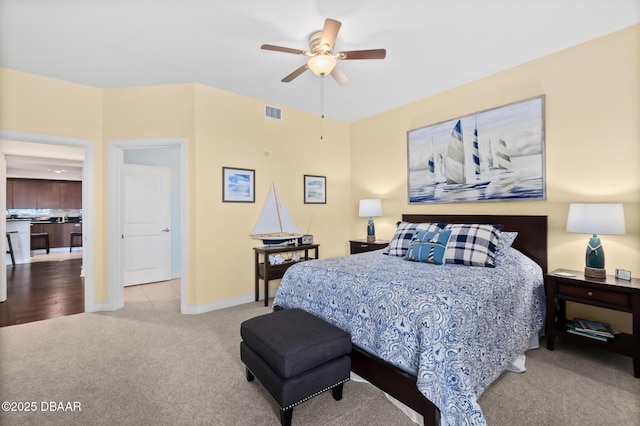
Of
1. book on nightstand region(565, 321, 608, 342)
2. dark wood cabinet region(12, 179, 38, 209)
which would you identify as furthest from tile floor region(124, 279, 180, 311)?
dark wood cabinet region(12, 179, 38, 209)

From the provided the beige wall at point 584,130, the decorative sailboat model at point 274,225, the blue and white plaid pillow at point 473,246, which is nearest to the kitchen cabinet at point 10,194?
the decorative sailboat model at point 274,225

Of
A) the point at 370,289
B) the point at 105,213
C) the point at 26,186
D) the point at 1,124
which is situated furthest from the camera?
the point at 26,186

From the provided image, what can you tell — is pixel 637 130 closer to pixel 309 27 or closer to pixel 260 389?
pixel 309 27

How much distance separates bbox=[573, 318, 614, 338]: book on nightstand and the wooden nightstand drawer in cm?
29

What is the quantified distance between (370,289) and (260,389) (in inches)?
42.1

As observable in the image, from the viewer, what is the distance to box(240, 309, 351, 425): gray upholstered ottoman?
1.62m

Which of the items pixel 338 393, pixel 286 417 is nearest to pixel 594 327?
pixel 338 393

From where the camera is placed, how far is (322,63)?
2.37m

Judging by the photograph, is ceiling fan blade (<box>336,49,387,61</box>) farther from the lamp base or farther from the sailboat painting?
the lamp base

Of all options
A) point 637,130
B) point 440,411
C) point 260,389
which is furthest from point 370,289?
point 637,130

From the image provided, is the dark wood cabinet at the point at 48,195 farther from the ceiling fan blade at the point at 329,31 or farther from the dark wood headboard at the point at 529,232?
the dark wood headboard at the point at 529,232

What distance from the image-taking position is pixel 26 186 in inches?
346

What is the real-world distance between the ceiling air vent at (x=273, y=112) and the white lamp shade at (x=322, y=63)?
1.91 m

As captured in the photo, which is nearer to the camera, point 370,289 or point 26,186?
point 370,289
